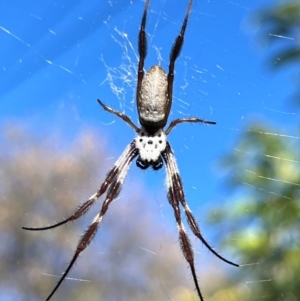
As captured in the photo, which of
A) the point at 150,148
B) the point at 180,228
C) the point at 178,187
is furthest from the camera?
the point at 178,187

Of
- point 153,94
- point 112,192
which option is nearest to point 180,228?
point 112,192

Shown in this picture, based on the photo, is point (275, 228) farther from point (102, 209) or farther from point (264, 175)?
point (102, 209)

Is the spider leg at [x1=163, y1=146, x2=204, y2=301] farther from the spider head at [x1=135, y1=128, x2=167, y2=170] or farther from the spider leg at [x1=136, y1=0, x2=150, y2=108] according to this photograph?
the spider leg at [x1=136, y1=0, x2=150, y2=108]

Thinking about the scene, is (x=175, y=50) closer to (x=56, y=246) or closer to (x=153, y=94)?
(x=153, y=94)

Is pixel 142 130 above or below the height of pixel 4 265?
above

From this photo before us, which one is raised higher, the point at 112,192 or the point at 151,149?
the point at 151,149

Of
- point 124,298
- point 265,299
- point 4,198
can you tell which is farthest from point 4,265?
point 265,299

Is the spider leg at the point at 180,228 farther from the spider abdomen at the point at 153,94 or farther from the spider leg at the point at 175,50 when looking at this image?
the spider leg at the point at 175,50
